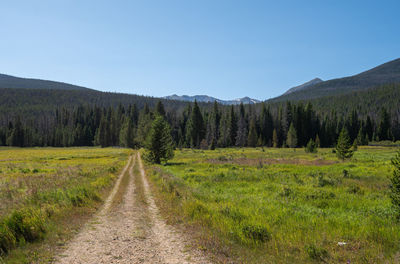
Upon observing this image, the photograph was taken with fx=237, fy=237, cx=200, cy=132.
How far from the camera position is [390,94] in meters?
195

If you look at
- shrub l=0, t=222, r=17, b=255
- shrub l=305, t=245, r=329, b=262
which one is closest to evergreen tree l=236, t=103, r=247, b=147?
shrub l=305, t=245, r=329, b=262

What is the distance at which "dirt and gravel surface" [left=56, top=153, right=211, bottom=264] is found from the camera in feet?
22.4

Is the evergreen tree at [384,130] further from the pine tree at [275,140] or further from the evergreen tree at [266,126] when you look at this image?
the pine tree at [275,140]

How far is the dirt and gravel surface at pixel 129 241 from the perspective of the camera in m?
6.83

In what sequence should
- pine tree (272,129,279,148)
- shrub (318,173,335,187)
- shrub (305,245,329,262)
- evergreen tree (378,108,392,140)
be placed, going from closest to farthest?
shrub (305,245,329,262)
shrub (318,173,335,187)
pine tree (272,129,279,148)
evergreen tree (378,108,392,140)

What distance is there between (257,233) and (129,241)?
14.5 feet

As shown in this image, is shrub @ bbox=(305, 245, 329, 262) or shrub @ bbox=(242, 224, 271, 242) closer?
shrub @ bbox=(305, 245, 329, 262)

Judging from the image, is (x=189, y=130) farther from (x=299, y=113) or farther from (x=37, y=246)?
(x=37, y=246)

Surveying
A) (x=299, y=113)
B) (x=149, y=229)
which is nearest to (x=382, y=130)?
(x=299, y=113)

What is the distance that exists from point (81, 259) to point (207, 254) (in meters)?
3.62

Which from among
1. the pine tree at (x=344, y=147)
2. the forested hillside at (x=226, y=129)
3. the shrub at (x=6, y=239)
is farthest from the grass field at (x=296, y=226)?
the forested hillside at (x=226, y=129)

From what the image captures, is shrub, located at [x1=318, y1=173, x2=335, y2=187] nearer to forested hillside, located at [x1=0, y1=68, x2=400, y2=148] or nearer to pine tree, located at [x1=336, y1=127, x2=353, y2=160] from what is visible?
pine tree, located at [x1=336, y1=127, x2=353, y2=160]

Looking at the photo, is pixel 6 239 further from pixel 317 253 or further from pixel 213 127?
pixel 213 127

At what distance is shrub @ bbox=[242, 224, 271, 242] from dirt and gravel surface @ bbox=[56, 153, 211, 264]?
1953 mm
